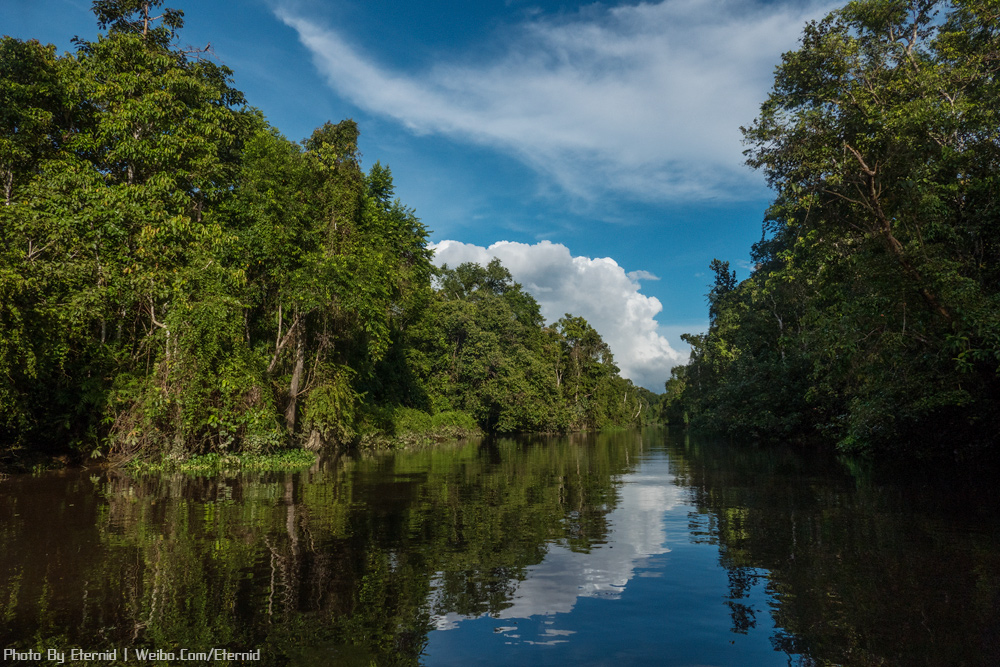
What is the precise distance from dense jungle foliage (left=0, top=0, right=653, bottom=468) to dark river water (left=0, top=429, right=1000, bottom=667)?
21.4 ft

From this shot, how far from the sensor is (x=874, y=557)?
6.92 metres

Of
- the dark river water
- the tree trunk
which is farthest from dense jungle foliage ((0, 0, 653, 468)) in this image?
the dark river water

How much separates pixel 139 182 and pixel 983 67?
27.6m

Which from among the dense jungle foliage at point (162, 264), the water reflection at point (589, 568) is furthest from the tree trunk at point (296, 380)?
the water reflection at point (589, 568)

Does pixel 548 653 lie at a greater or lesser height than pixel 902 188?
lesser

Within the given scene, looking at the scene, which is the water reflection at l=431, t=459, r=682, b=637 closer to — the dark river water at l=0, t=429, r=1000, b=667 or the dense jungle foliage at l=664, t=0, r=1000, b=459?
the dark river water at l=0, t=429, r=1000, b=667

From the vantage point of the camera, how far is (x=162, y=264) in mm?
18578

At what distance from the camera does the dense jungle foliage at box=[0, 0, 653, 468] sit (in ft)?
52.5

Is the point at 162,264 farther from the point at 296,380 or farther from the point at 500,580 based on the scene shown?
the point at 500,580

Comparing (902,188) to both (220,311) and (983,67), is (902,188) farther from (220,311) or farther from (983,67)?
(220,311)

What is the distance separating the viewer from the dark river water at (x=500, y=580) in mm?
4480

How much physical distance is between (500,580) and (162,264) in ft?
56.6

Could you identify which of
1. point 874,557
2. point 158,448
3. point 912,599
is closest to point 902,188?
point 874,557

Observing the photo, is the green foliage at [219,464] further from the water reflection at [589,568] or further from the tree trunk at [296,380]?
the water reflection at [589,568]
